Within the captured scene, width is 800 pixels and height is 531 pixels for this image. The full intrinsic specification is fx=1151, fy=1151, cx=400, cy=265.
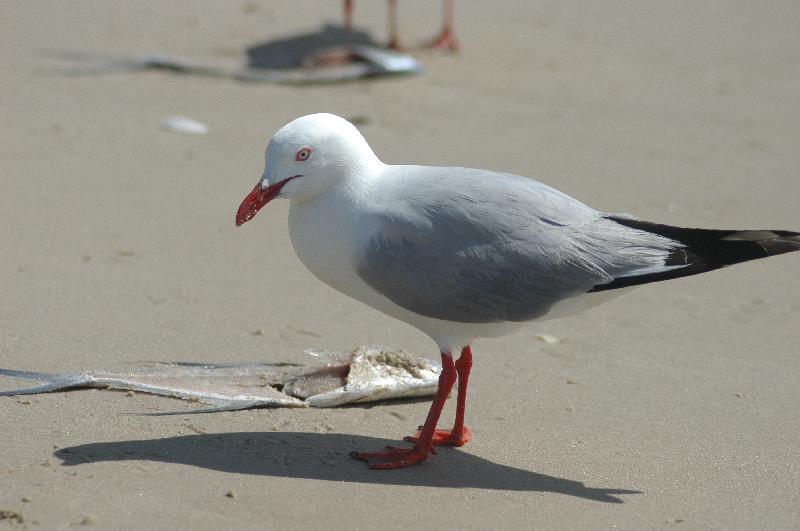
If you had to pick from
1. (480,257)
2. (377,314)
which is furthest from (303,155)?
(377,314)

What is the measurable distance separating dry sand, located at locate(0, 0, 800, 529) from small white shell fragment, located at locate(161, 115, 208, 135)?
92mm

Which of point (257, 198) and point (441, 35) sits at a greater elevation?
point (257, 198)

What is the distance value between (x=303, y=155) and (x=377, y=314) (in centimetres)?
169

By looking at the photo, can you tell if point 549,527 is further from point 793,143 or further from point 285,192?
point 793,143

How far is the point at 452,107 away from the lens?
9.44 m

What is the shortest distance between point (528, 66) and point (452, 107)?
4.81 ft

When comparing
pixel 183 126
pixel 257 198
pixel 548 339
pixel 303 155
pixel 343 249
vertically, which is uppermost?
pixel 303 155

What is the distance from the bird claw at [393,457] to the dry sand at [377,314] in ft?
0.16

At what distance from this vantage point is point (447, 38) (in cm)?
1083

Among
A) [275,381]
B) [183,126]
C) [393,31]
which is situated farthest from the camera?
[393,31]

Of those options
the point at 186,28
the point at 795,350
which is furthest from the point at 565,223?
the point at 186,28

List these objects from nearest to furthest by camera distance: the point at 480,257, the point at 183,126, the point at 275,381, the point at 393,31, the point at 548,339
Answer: the point at 480,257
the point at 275,381
the point at 548,339
the point at 183,126
the point at 393,31

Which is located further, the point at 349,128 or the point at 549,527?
the point at 349,128

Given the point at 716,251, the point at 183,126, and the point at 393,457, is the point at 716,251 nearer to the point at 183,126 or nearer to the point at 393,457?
the point at 393,457
